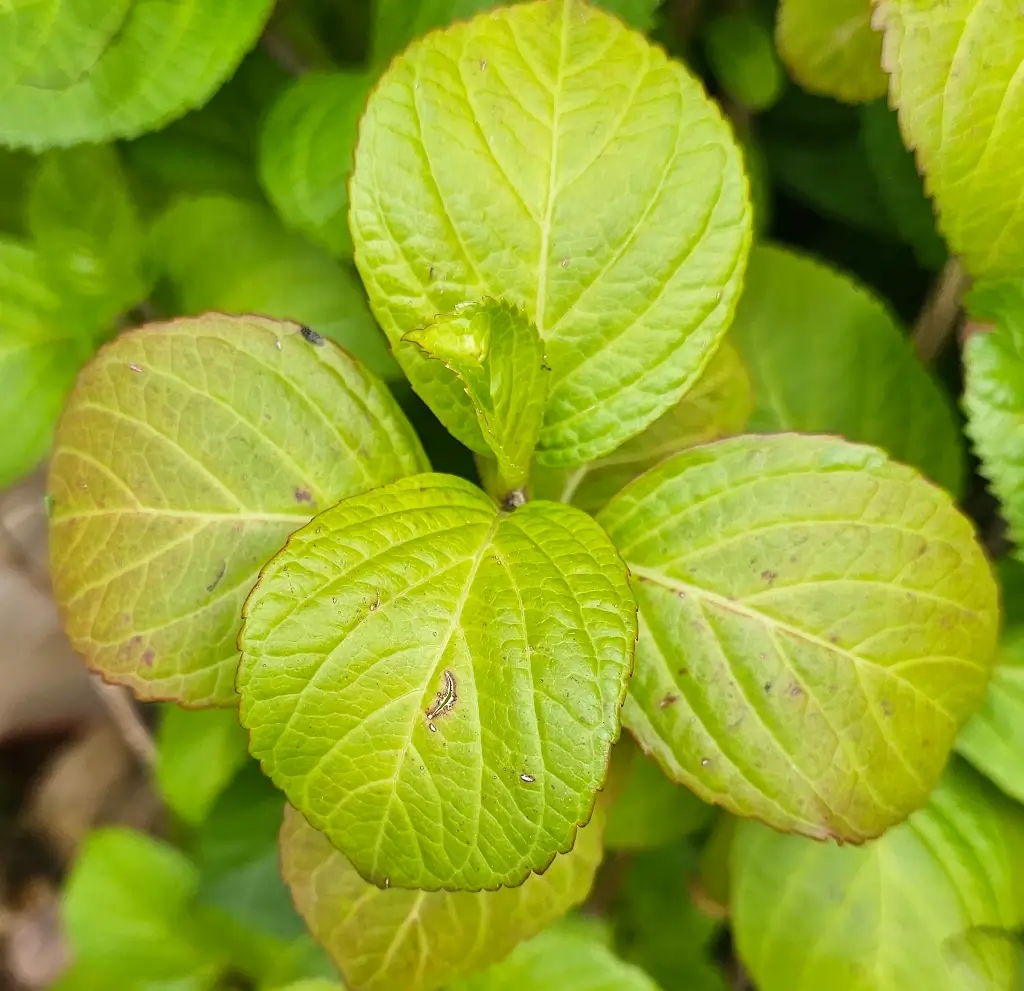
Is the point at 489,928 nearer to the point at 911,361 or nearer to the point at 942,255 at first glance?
the point at 911,361

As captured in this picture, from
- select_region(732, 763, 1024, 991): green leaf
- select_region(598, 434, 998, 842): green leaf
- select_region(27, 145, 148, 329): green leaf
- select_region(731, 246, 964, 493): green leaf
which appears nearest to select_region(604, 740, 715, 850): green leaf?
select_region(732, 763, 1024, 991): green leaf

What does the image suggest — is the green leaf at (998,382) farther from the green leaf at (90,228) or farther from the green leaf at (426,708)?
the green leaf at (90,228)

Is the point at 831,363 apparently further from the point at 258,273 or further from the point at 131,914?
the point at 131,914

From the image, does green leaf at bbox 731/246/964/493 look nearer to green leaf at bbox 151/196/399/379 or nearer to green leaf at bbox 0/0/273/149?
green leaf at bbox 151/196/399/379

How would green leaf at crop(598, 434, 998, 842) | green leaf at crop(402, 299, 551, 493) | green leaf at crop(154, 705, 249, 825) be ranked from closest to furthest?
green leaf at crop(402, 299, 551, 493)
green leaf at crop(598, 434, 998, 842)
green leaf at crop(154, 705, 249, 825)

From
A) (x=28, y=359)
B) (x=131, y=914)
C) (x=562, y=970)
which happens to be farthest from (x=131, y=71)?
(x=131, y=914)

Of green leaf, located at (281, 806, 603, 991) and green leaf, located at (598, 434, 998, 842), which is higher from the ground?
green leaf, located at (598, 434, 998, 842)

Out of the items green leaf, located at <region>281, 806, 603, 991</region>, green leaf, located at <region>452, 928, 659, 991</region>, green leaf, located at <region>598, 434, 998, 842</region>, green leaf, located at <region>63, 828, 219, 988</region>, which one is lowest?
green leaf, located at <region>63, 828, 219, 988</region>
